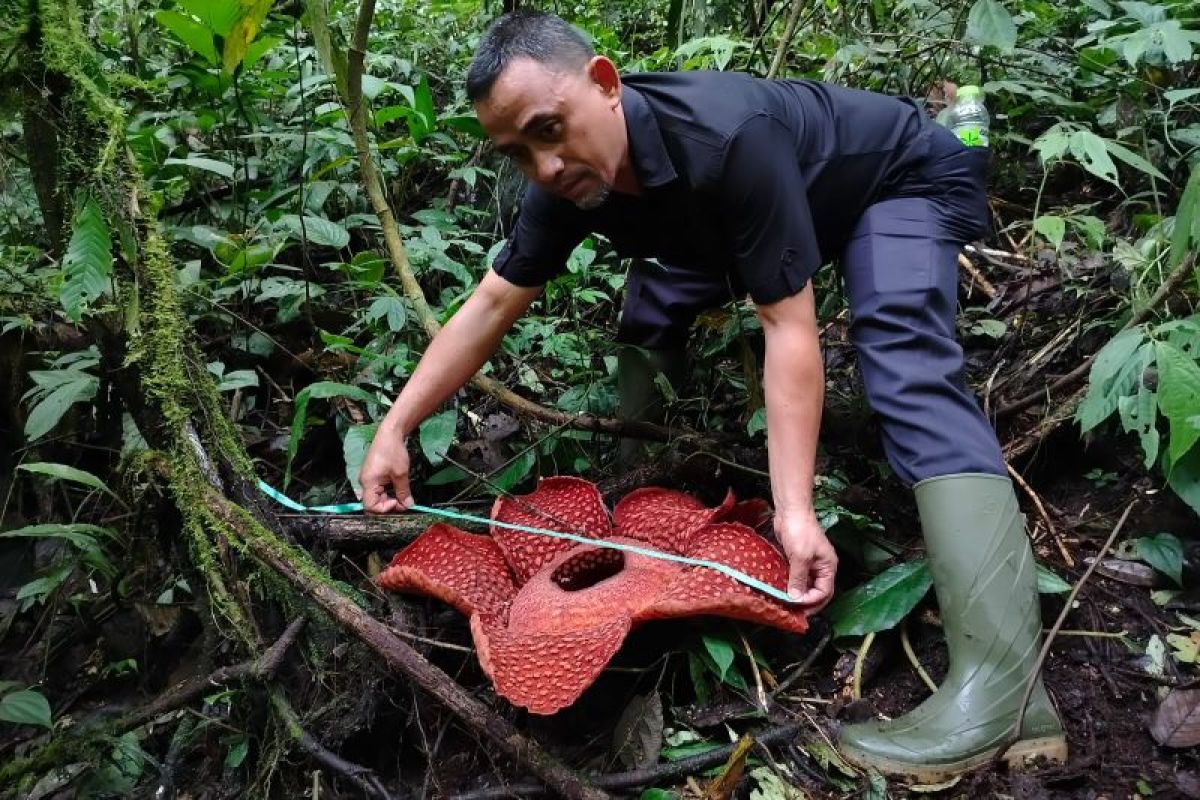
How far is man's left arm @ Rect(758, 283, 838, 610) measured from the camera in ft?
7.00

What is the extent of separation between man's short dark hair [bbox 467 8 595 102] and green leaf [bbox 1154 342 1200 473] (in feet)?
5.11

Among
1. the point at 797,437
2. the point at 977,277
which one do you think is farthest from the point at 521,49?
the point at 977,277

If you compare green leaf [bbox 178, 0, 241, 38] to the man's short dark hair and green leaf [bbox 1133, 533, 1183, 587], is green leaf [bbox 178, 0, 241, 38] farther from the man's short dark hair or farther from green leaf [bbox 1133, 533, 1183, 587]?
green leaf [bbox 1133, 533, 1183, 587]

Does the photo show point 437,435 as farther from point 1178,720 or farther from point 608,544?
→ point 1178,720

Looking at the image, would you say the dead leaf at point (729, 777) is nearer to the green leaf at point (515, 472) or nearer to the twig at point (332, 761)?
the twig at point (332, 761)

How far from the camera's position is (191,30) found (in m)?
3.30

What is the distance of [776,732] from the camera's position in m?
2.08

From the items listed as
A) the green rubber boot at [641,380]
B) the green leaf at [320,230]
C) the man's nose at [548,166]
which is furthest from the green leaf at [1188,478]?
the green leaf at [320,230]

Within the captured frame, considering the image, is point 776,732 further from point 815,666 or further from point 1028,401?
point 1028,401

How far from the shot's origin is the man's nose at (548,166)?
212 centimetres

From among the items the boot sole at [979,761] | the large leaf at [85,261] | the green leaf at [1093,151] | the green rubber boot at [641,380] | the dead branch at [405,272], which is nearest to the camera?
the boot sole at [979,761]

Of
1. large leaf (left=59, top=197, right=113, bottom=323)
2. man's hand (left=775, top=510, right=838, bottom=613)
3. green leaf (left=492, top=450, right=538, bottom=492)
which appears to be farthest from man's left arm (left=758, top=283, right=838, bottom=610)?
large leaf (left=59, top=197, right=113, bottom=323)

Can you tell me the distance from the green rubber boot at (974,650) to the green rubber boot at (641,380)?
127 centimetres

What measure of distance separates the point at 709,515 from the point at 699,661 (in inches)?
15.3
